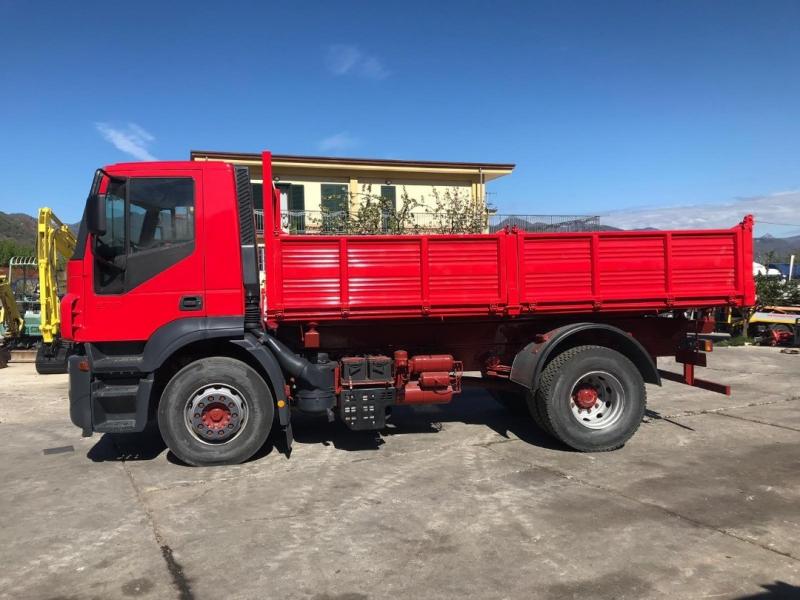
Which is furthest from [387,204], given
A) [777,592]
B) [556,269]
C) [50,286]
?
[777,592]

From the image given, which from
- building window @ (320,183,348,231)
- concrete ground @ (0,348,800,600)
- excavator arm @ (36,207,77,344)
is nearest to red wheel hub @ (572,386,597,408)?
concrete ground @ (0,348,800,600)

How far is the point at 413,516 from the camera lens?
4.48 m

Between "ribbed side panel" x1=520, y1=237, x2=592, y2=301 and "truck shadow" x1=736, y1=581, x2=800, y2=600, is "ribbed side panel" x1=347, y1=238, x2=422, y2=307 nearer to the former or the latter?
"ribbed side panel" x1=520, y1=237, x2=592, y2=301

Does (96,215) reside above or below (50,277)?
above

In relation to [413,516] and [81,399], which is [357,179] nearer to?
[81,399]

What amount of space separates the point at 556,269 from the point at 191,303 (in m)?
3.76

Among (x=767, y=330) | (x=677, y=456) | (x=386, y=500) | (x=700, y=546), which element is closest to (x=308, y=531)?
(x=386, y=500)

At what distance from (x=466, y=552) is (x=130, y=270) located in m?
3.96

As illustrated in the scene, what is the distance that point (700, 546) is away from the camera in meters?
3.90

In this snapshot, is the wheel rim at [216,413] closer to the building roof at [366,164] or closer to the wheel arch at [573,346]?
the wheel arch at [573,346]

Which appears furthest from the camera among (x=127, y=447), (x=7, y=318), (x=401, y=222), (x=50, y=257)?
(x=401, y=222)

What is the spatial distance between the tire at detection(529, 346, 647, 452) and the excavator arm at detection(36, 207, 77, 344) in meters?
8.17

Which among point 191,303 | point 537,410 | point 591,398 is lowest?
point 537,410

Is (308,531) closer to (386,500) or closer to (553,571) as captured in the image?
(386,500)
